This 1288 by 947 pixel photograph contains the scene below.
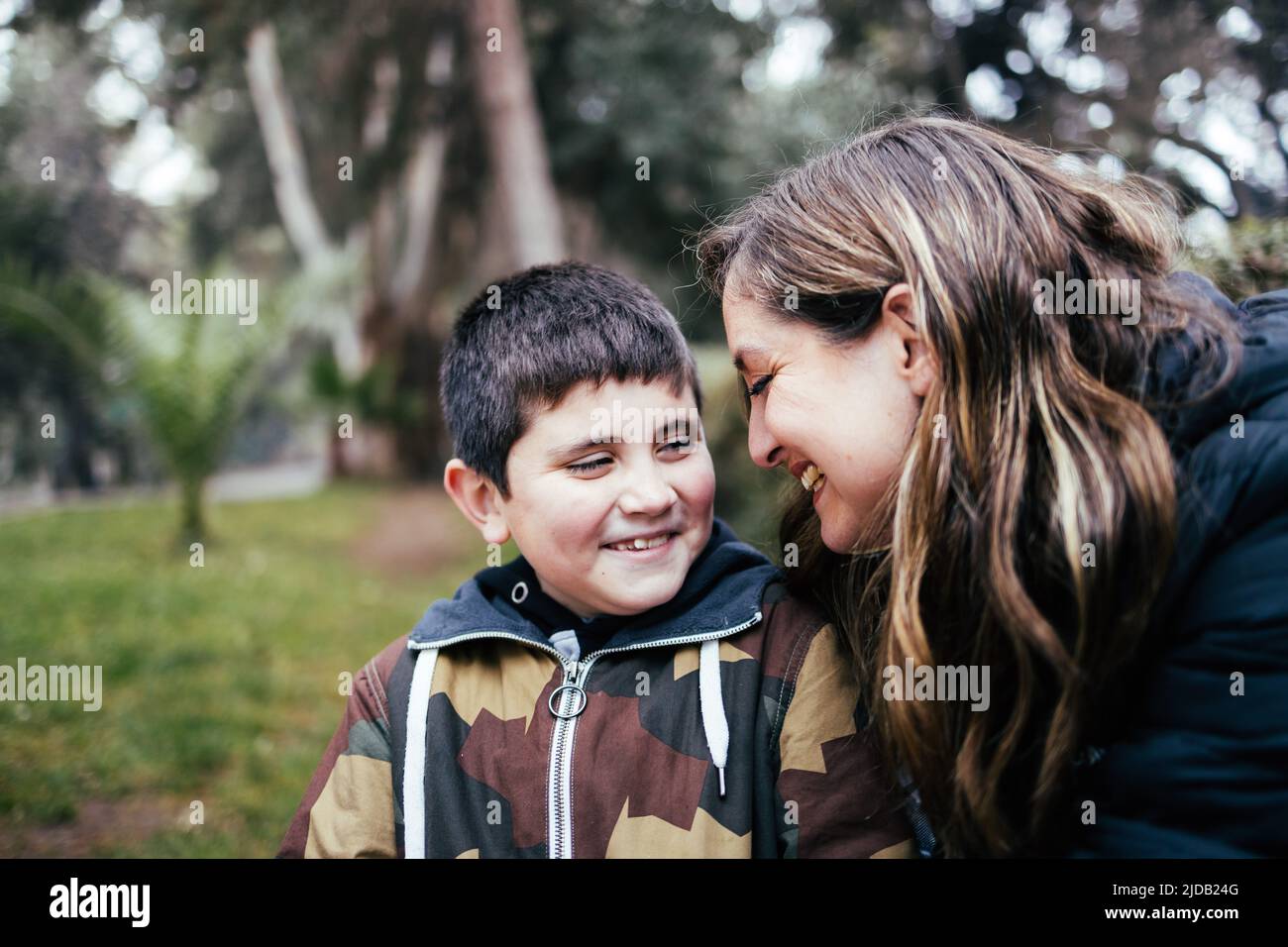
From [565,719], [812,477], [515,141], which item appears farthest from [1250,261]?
[515,141]

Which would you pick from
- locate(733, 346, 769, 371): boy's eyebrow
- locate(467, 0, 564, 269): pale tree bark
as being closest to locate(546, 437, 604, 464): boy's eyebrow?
locate(733, 346, 769, 371): boy's eyebrow

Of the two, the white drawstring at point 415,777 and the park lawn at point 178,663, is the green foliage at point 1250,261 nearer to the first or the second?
the white drawstring at point 415,777

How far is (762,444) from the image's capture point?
1852 mm

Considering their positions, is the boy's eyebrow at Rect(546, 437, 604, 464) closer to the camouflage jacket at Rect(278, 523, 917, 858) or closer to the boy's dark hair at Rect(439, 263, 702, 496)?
the boy's dark hair at Rect(439, 263, 702, 496)

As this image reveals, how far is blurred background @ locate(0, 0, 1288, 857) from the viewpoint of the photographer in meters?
3.48

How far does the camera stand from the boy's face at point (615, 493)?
183 cm

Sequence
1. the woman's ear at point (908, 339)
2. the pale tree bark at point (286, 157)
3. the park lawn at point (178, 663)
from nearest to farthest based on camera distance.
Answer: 1. the woman's ear at point (908, 339)
2. the park lawn at point (178, 663)
3. the pale tree bark at point (286, 157)

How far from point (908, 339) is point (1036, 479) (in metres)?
0.32

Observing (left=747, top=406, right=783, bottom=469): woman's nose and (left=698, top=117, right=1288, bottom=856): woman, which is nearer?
(left=698, top=117, right=1288, bottom=856): woman

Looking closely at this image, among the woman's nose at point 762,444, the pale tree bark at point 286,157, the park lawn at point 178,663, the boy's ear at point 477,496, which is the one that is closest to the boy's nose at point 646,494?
the woman's nose at point 762,444

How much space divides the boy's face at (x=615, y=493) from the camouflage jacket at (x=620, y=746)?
95mm

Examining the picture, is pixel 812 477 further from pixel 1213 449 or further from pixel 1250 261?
pixel 1250 261

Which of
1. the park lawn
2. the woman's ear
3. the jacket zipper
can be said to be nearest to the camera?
the woman's ear
